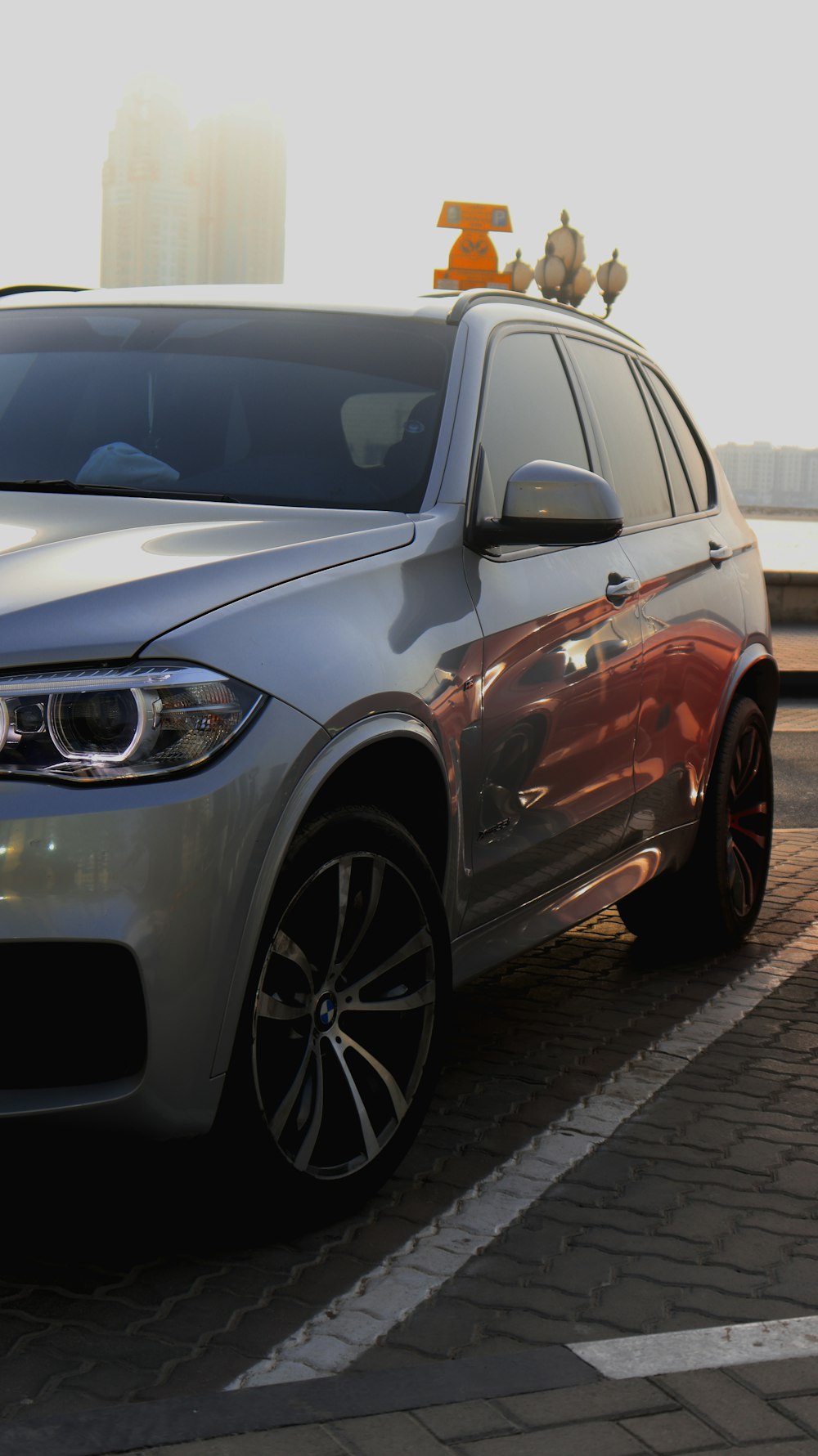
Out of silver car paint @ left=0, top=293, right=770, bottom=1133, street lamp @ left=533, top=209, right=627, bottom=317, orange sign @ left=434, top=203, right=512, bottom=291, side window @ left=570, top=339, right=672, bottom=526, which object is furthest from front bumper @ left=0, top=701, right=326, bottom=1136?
street lamp @ left=533, top=209, right=627, bottom=317

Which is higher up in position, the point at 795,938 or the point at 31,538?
the point at 31,538

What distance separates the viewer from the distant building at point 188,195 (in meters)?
55.6

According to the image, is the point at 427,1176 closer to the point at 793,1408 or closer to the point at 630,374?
the point at 793,1408

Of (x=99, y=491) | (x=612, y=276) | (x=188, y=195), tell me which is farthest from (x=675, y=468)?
(x=188, y=195)

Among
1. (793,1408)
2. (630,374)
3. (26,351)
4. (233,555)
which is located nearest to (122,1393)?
(793,1408)

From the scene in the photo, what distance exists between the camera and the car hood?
2623mm

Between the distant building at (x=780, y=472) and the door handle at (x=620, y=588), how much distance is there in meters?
53.2

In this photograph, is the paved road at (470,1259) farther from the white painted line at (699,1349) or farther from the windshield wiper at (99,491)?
the windshield wiper at (99,491)

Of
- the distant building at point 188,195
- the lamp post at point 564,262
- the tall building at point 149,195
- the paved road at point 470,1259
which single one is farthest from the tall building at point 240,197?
the paved road at point 470,1259

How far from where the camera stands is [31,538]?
3.09 meters

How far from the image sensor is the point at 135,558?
2.93 meters

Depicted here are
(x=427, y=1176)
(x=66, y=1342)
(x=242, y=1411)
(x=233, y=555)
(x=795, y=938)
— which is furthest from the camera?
(x=795, y=938)

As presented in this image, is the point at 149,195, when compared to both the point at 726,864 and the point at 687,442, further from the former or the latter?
the point at 726,864

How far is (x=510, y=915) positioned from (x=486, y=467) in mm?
1009
